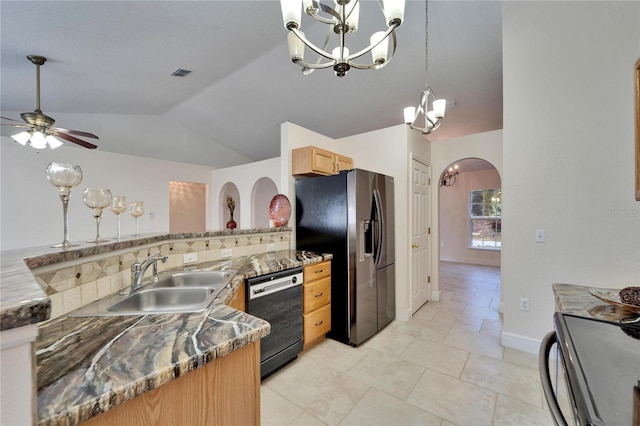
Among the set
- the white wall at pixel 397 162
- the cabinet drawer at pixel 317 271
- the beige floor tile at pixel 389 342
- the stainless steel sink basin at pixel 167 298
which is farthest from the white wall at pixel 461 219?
the stainless steel sink basin at pixel 167 298

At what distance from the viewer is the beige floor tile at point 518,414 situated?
5.26 ft

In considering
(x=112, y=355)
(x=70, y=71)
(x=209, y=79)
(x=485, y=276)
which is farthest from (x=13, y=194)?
(x=485, y=276)

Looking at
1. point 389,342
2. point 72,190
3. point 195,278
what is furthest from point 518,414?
point 72,190

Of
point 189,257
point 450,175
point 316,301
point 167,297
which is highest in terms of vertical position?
point 450,175

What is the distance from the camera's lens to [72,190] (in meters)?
4.32

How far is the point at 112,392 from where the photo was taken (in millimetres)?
605

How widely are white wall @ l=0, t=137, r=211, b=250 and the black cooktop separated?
6185 mm

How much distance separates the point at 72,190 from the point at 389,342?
216 inches

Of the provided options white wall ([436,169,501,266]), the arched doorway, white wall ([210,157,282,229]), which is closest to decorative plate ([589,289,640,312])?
the arched doorway

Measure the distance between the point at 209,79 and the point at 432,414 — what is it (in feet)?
16.0

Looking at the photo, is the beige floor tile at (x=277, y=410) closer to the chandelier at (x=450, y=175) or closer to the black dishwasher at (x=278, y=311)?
the black dishwasher at (x=278, y=311)

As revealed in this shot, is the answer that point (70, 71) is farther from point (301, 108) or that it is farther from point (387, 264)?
point (387, 264)

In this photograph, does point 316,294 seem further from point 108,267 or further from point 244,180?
point 244,180

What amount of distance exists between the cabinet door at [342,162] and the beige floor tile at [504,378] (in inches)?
96.3
